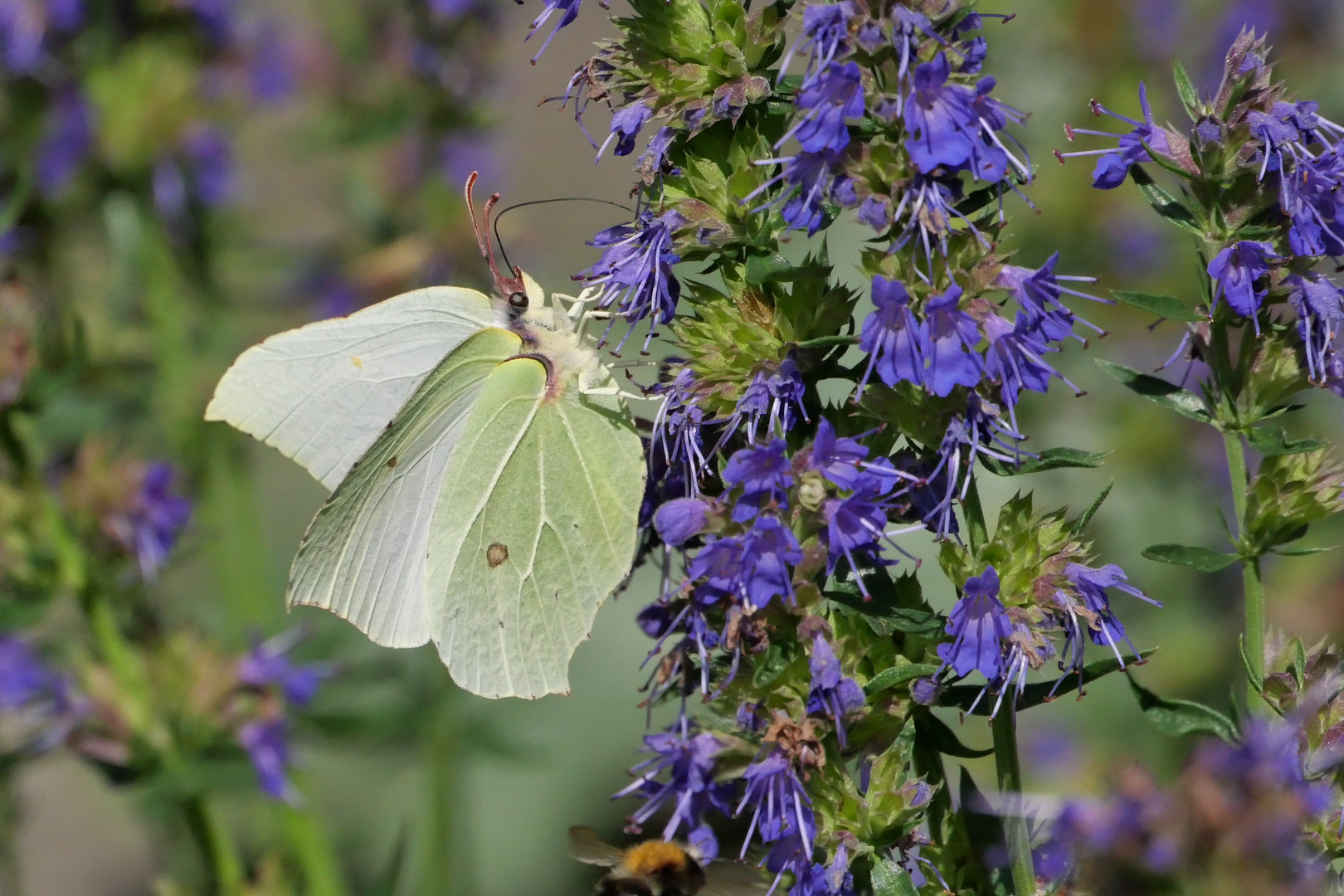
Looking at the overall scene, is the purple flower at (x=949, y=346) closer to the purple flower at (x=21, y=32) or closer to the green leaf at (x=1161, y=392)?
the green leaf at (x=1161, y=392)

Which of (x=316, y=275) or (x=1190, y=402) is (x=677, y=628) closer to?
(x=1190, y=402)

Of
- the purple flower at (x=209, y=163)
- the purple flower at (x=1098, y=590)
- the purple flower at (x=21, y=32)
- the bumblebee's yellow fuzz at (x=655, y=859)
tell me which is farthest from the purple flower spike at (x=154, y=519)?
the purple flower at (x=1098, y=590)

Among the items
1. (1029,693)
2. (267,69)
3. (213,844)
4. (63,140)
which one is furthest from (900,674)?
(267,69)

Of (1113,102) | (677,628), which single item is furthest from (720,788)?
(1113,102)

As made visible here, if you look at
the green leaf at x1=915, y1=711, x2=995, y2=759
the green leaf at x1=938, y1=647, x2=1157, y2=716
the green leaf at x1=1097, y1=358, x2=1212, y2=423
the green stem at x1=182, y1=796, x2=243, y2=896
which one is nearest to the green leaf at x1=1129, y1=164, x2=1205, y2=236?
the green leaf at x1=1097, y1=358, x2=1212, y2=423

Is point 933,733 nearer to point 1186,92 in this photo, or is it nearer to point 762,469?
point 762,469
